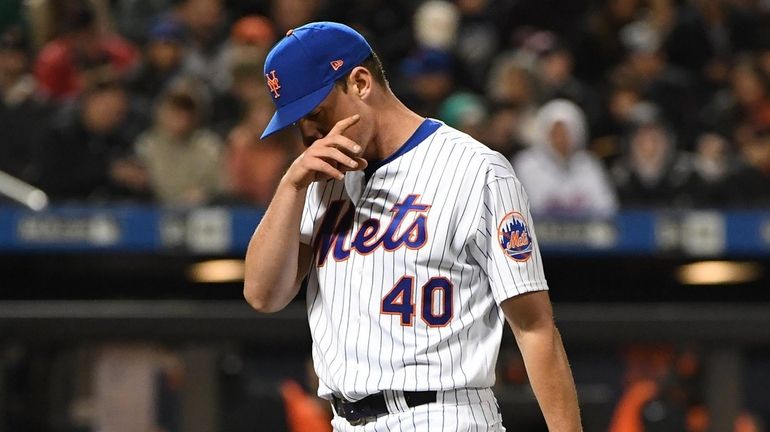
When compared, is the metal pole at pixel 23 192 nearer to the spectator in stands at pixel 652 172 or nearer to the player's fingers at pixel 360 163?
the spectator in stands at pixel 652 172

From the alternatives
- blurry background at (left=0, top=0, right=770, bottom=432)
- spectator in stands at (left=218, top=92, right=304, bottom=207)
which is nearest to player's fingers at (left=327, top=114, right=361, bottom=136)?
blurry background at (left=0, top=0, right=770, bottom=432)

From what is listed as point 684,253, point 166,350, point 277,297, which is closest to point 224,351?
point 166,350

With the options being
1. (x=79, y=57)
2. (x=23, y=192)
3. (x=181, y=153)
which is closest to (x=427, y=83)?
(x=181, y=153)

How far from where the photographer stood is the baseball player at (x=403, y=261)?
289cm

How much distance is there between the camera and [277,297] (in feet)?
10.1

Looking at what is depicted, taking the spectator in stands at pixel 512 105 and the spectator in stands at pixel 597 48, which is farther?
the spectator in stands at pixel 597 48

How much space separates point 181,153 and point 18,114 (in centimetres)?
107

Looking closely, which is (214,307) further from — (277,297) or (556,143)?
(277,297)

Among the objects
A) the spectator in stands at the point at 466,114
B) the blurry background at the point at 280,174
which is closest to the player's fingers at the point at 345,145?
the blurry background at the point at 280,174

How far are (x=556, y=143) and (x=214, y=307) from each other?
1969mm

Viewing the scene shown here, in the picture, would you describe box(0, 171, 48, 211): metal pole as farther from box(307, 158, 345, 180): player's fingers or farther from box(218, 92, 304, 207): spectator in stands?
box(307, 158, 345, 180): player's fingers

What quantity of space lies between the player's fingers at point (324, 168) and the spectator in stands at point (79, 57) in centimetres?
523

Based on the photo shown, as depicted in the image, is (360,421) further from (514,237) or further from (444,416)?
(514,237)

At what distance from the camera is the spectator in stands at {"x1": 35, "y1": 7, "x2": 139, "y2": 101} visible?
26.5 feet
